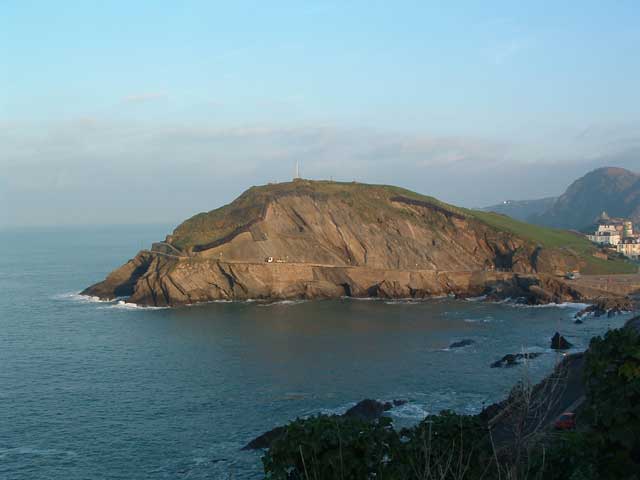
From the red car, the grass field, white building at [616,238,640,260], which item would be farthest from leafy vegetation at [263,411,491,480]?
white building at [616,238,640,260]

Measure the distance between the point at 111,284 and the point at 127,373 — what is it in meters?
41.5

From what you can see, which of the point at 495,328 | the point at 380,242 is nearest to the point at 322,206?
the point at 380,242

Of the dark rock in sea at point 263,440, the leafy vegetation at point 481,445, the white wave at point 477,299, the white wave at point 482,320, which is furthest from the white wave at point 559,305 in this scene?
the leafy vegetation at point 481,445

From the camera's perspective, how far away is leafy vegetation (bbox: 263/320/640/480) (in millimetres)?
10266

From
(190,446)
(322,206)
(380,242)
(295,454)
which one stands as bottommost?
(190,446)

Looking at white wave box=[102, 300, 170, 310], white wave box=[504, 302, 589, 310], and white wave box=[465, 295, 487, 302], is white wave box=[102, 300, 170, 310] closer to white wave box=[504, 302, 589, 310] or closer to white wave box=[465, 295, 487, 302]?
white wave box=[465, 295, 487, 302]

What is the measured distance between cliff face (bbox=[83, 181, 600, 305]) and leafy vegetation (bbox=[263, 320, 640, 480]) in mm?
63387

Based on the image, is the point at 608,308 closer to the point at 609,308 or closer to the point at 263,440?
the point at 609,308

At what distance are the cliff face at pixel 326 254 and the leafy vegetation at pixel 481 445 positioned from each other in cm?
6339

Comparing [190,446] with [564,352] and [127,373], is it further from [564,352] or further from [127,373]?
[564,352]

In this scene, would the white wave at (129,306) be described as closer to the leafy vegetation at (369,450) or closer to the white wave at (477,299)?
the white wave at (477,299)

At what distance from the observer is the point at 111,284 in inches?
3162

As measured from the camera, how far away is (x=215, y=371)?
41.4 m

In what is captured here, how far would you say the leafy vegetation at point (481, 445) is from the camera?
10266 mm
